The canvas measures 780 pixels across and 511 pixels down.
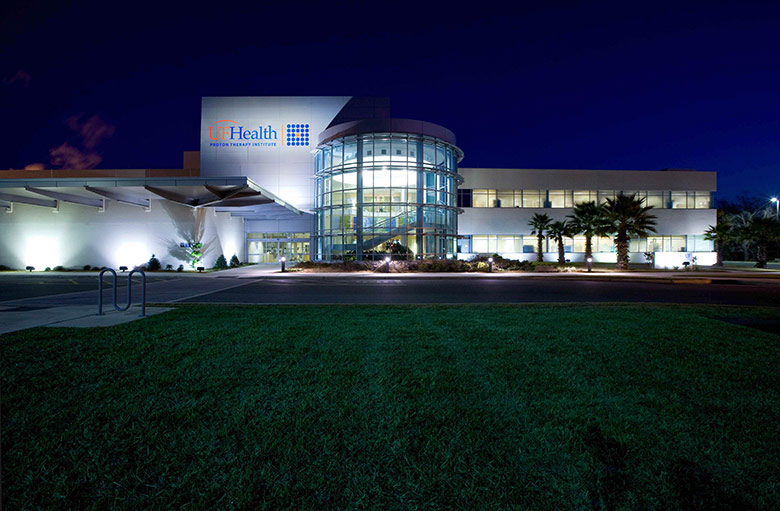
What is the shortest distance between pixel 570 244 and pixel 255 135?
38.5 m

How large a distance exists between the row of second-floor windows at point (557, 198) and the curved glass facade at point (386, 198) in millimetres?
12543

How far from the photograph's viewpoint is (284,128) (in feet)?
136

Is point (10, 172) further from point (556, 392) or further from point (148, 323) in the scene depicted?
point (556, 392)

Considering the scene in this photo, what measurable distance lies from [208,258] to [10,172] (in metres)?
40.2

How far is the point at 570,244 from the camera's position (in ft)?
145

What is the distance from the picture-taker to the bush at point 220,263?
2959 centimetres

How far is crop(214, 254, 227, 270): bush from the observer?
2959 centimetres

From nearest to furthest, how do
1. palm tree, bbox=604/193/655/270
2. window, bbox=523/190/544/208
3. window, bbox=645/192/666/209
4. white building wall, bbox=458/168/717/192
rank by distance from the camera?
palm tree, bbox=604/193/655/270, white building wall, bbox=458/168/717/192, window, bbox=523/190/544/208, window, bbox=645/192/666/209

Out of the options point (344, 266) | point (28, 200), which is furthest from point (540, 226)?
point (28, 200)

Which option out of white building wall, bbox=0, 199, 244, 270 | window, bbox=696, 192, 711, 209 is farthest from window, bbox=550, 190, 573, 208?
white building wall, bbox=0, 199, 244, 270

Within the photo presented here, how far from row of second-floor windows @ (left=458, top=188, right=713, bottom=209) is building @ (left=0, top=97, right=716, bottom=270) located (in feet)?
0.40

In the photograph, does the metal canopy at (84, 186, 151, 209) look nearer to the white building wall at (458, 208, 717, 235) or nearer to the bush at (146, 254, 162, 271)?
the bush at (146, 254, 162, 271)

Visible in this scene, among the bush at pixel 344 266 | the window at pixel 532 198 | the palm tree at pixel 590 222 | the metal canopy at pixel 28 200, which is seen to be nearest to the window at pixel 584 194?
the window at pixel 532 198

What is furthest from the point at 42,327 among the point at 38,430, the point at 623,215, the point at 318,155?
the point at 623,215
